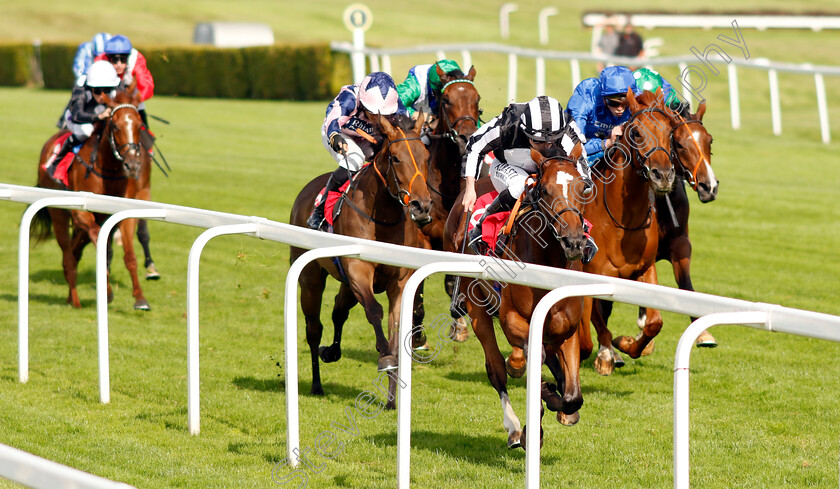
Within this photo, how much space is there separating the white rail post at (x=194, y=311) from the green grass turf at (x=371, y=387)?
0.53ft

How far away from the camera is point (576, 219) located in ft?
14.6

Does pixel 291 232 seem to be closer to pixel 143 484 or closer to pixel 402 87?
pixel 143 484

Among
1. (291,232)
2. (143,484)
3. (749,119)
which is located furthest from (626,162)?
(749,119)

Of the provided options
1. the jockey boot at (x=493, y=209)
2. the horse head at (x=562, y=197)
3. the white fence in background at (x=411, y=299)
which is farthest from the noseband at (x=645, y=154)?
the white fence in background at (x=411, y=299)

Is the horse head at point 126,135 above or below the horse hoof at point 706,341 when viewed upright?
above

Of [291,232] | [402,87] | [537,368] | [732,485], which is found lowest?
[732,485]

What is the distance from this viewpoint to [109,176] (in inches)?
352

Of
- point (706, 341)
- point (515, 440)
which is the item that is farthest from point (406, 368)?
point (706, 341)

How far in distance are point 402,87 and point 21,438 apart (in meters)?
3.39

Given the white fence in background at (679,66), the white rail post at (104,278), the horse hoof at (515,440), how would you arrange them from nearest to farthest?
the horse hoof at (515,440)
the white rail post at (104,278)
the white fence in background at (679,66)

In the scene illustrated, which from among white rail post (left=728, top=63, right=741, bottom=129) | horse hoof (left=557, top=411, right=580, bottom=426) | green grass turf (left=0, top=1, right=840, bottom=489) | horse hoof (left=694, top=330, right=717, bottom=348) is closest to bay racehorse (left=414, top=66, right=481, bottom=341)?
green grass turf (left=0, top=1, right=840, bottom=489)

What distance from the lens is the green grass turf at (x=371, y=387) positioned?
4.74m

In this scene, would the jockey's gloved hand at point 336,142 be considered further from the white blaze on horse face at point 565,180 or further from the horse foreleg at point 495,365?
the white blaze on horse face at point 565,180

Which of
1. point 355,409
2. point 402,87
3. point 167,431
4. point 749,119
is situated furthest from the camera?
point 749,119
